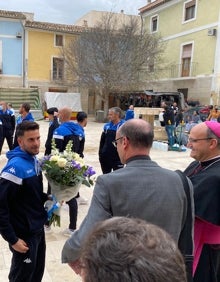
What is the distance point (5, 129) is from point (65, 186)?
656 cm

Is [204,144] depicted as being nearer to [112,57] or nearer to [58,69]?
[112,57]

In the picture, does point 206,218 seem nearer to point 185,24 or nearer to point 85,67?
point 85,67

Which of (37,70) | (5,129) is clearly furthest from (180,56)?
(5,129)

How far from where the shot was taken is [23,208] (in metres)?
2.29

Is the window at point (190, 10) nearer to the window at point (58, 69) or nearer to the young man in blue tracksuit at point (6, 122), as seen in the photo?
the window at point (58, 69)

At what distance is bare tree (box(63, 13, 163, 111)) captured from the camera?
898 inches

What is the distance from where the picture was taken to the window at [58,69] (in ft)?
100

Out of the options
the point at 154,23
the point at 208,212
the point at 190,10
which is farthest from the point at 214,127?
the point at 154,23

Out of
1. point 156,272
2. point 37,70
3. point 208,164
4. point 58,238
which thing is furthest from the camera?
point 37,70

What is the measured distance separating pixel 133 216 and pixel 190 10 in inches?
1072

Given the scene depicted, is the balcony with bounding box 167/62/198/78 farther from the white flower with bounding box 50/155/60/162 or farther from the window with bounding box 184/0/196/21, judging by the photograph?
the white flower with bounding box 50/155/60/162

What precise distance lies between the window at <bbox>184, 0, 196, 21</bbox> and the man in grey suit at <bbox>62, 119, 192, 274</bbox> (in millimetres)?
26312

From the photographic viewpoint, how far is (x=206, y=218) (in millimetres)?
1957

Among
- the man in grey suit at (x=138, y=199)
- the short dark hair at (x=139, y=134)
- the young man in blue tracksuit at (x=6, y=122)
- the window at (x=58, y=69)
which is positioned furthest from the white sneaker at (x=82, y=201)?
the window at (x=58, y=69)
